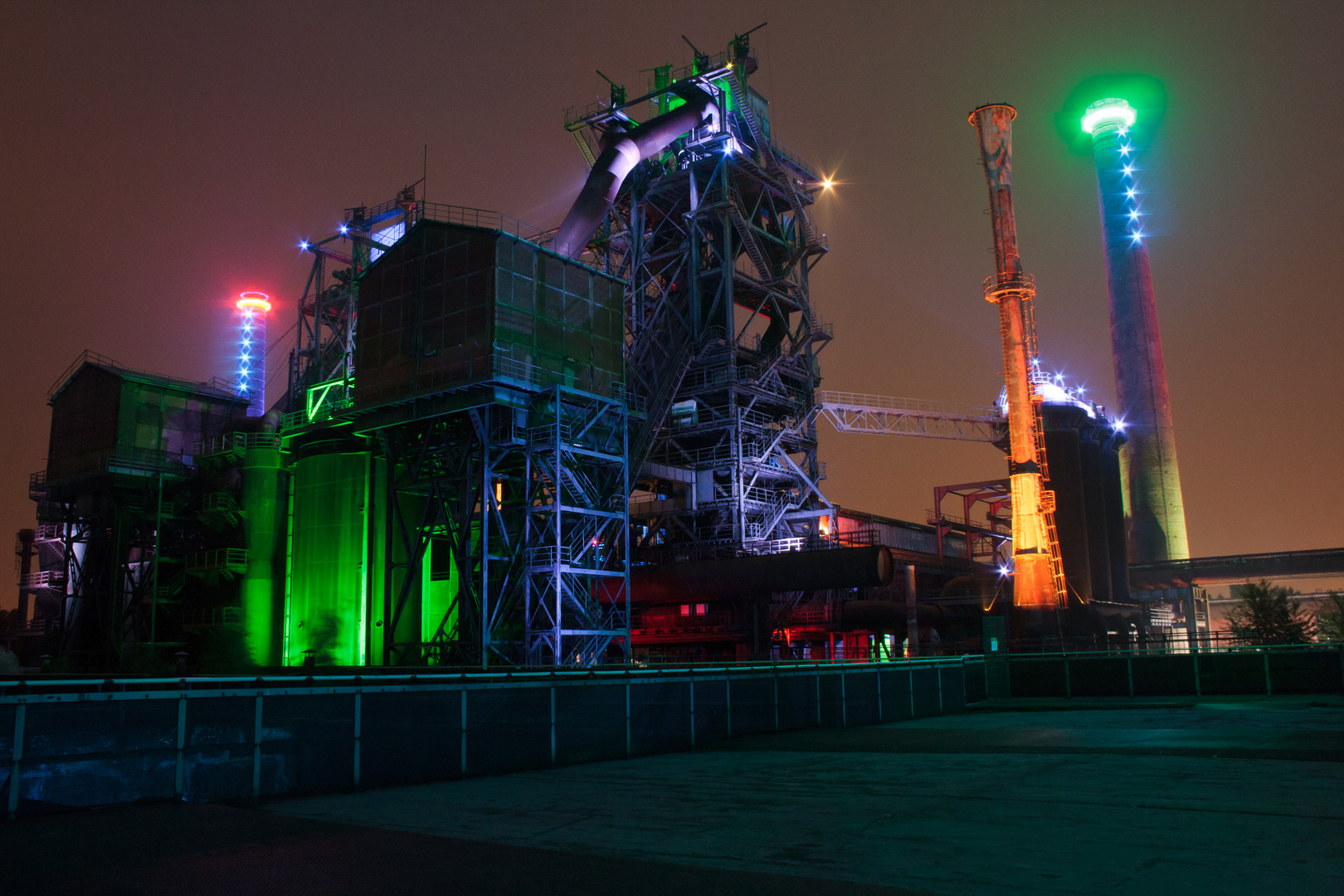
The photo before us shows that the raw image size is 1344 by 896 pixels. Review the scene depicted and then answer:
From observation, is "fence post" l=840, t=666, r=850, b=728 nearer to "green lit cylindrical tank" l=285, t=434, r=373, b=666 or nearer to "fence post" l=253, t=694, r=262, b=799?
"fence post" l=253, t=694, r=262, b=799

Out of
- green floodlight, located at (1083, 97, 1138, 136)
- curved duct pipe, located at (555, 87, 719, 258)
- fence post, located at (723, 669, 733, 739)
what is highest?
green floodlight, located at (1083, 97, 1138, 136)

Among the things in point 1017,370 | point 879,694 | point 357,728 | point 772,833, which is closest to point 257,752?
point 357,728

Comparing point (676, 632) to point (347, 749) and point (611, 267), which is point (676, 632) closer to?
point (611, 267)

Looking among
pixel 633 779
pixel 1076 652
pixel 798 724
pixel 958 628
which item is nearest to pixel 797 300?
pixel 958 628

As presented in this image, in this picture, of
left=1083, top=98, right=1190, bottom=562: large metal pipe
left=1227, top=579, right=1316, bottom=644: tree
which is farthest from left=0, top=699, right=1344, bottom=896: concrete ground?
left=1083, top=98, right=1190, bottom=562: large metal pipe

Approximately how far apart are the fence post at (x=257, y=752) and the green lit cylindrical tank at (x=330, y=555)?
3310 centimetres

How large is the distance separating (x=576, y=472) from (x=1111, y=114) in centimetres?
9188

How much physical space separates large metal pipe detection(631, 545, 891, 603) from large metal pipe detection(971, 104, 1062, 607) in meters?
12.6

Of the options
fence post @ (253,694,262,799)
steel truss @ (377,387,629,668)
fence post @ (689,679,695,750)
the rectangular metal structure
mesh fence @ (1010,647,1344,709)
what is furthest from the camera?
the rectangular metal structure

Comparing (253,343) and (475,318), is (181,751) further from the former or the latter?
(253,343)

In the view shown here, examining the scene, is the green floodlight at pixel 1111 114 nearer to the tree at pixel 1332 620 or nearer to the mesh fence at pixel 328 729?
the tree at pixel 1332 620

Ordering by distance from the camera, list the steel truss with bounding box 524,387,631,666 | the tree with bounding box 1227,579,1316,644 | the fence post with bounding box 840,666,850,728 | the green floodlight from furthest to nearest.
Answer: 1. the green floodlight
2. the tree with bounding box 1227,579,1316,644
3. the steel truss with bounding box 524,387,631,666
4. the fence post with bounding box 840,666,850,728

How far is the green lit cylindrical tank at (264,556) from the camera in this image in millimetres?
50375

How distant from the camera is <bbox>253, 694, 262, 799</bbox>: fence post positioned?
46.6ft
